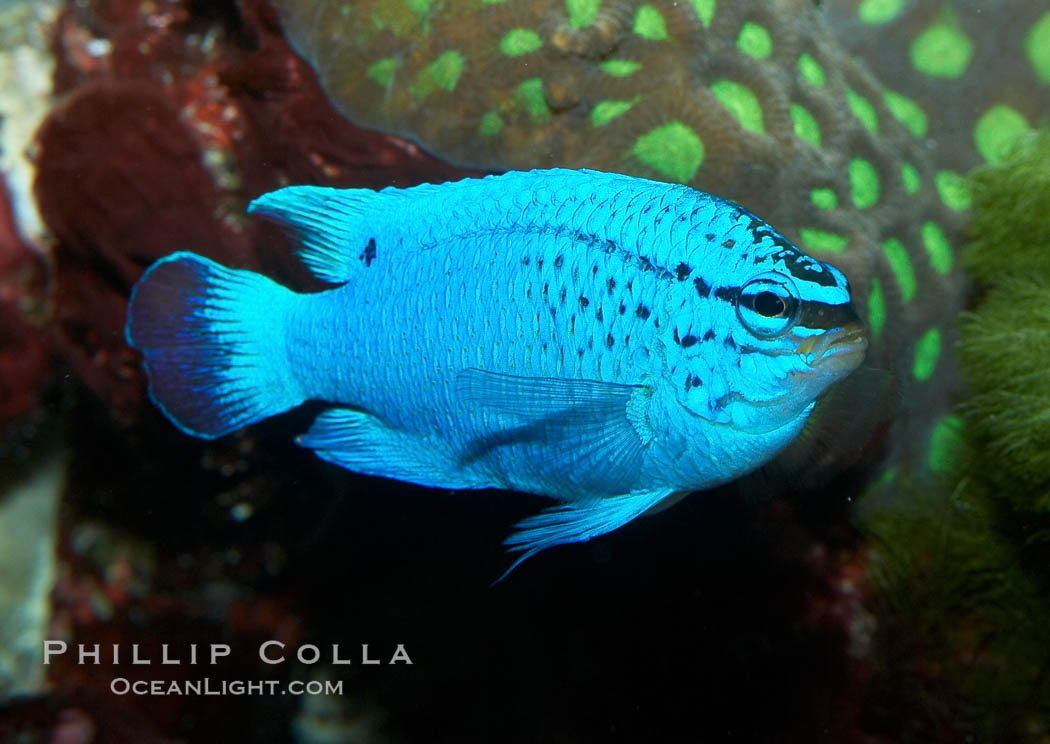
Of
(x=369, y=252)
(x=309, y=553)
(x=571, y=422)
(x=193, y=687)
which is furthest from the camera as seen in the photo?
(x=309, y=553)

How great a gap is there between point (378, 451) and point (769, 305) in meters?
1.32

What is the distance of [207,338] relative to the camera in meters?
2.31

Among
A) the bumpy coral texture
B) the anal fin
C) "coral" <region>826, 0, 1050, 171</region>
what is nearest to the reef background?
the bumpy coral texture

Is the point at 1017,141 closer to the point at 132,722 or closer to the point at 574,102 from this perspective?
the point at 574,102

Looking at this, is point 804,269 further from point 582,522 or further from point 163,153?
point 163,153

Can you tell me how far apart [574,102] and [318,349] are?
1.39 metres

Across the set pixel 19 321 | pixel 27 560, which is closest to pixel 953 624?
pixel 19 321

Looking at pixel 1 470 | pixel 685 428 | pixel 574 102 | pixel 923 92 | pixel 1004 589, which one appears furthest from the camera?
pixel 1 470

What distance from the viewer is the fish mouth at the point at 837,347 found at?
1.55m

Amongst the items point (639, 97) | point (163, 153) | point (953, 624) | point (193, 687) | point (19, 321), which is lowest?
point (193, 687)

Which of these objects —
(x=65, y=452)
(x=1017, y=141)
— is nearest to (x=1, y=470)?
(x=65, y=452)

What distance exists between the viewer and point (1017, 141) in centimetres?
345

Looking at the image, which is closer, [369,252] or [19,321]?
[369,252]

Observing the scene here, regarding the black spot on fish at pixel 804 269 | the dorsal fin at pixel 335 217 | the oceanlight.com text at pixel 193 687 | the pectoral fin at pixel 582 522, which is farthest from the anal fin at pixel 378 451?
the oceanlight.com text at pixel 193 687
